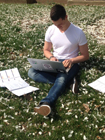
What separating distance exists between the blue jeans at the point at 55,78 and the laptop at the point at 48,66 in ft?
0.48

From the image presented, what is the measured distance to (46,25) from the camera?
911 centimetres

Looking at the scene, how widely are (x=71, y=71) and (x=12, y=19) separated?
6.77 metres

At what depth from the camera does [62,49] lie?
15.7 feet

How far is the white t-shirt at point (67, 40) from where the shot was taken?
Result: 15.0 ft

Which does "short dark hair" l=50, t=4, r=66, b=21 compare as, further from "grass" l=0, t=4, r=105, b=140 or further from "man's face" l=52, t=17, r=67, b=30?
"grass" l=0, t=4, r=105, b=140

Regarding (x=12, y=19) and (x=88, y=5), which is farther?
(x=88, y=5)

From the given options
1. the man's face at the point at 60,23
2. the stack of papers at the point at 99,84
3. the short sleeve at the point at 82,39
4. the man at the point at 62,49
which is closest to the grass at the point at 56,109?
the stack of papers at the point at 99,84

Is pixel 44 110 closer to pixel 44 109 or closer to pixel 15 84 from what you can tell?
pixel 44 109

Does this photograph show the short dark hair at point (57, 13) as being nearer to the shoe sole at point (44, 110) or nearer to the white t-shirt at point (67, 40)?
the white t-shirt at point (67, 40)

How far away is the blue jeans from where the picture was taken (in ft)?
13.9

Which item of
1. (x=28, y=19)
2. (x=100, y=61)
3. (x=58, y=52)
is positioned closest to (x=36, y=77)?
(x=58, y=52)

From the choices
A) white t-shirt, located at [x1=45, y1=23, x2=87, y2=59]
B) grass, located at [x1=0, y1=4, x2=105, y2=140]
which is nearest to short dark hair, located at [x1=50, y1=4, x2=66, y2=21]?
white t-shirt, located at [x1=45, y1=23, x2=87, y2=59]

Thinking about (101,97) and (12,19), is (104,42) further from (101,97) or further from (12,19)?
(12,19)

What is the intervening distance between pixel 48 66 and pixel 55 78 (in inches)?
19.6
